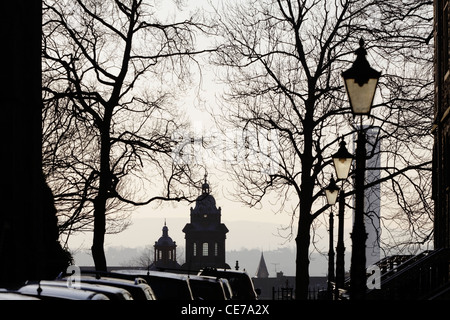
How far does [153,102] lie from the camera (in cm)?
2927

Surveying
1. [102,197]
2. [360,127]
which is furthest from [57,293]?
[102,197]

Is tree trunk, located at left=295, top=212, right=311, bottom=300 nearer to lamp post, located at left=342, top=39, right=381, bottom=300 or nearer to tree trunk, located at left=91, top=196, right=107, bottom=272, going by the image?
tree trunk, located at left=91, top=196, right=107, bottom=272

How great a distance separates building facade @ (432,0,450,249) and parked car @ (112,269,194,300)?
402 inches

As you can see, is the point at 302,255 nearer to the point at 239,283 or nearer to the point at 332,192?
the point at 239,283

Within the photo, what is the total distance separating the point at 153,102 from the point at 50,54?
11.2 ft

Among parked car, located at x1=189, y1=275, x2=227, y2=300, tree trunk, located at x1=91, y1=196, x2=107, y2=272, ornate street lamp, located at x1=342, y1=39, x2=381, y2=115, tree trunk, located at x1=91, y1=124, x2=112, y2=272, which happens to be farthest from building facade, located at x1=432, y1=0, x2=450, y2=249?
ornate street lamp, located at x1=342, y1=39, x2=381, y2=115

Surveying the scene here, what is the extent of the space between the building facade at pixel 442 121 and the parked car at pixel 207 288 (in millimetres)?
8194

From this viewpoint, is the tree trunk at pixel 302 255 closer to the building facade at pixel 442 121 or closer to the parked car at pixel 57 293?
the building facade at pixel 442 121

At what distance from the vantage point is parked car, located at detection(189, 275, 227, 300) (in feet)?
60.2

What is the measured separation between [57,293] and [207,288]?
891 cm

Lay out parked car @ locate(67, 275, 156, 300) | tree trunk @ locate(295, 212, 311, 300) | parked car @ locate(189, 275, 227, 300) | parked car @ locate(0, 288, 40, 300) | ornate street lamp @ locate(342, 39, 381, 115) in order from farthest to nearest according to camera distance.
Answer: tree trunk @ locate(295, 212, 311, 300) < parked car @ locate(189, 275, 227, 300) < parked car @ locate(67, 275, 156, 300) < ornate street lamp @ locate(342, 39, 381, 115) < parked car @ locate(0, 288, 40, 300)

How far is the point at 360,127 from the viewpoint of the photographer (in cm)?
1362
